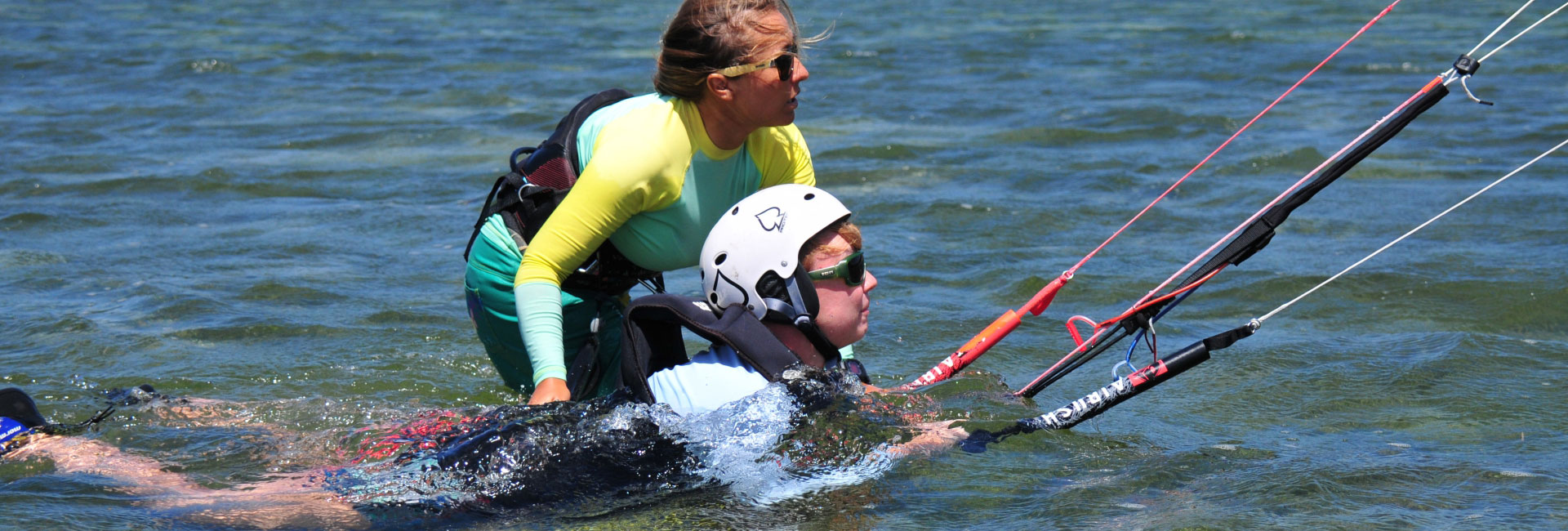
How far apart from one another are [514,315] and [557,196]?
51 cm

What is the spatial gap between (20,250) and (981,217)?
239 inches

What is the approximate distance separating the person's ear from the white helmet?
33cm

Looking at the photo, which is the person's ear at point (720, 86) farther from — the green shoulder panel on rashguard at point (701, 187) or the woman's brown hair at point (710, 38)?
the green shoulder panel on rashguard at point (701, 187)

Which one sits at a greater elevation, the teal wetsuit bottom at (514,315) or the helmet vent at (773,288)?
the helmet vent at (773,288)

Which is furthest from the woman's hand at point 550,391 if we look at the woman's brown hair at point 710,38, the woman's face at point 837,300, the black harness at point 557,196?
the woman's brown hair at point 710,38

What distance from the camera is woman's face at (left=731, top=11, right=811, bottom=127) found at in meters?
4.50

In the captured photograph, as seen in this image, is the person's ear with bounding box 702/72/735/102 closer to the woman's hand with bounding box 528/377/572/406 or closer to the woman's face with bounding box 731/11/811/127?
the woman's face with bounding box 731/11/811/127

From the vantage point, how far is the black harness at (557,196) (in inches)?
192

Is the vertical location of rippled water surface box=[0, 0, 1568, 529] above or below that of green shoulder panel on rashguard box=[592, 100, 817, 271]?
below

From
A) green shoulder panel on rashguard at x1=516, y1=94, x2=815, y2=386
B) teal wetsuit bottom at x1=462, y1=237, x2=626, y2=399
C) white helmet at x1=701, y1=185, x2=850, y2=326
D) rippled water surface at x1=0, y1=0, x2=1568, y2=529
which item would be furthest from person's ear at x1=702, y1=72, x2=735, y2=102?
teal wetsuit bottom at x1=462, y1=237, x2=626, y2=399

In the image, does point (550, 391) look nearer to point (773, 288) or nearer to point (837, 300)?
point (773, 288)

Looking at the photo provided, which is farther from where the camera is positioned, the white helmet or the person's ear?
the person's ear

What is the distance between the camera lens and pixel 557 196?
192 inches

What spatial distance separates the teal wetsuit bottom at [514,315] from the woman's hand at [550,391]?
0.58 metres
